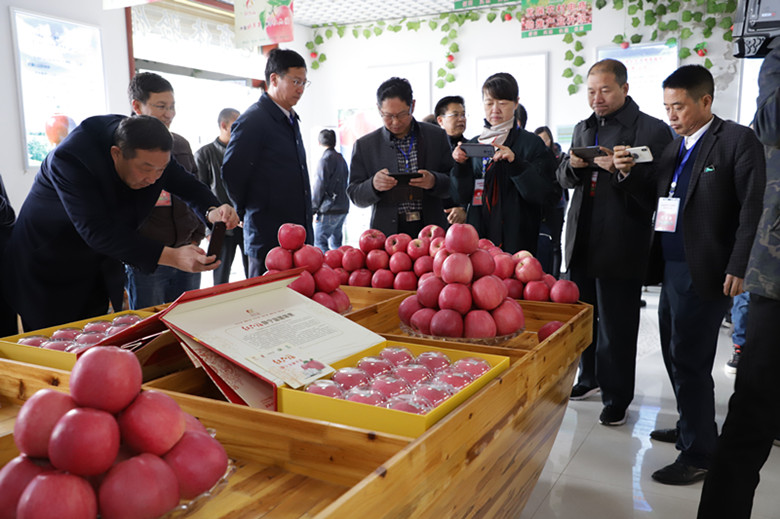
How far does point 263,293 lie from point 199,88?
6.32 metres

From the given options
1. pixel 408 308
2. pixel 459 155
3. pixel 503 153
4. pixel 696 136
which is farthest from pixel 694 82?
pixel 408 308

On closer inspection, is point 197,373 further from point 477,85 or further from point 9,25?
point 477,85

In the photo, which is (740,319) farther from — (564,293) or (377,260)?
(377,260)

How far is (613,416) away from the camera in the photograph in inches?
116

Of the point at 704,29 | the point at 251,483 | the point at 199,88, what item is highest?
the point at 704,29

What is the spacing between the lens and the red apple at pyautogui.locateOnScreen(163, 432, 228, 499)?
0.80m

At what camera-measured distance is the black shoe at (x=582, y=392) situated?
10.9 feet

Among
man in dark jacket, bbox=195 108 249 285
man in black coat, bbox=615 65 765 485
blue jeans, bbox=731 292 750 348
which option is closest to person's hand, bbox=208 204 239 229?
man in black coat, bbox=615 65 765 485

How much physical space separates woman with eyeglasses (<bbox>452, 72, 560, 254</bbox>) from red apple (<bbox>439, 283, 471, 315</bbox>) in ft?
5.09

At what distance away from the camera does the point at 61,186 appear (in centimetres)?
195

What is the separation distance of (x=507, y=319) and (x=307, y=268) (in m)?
0.67

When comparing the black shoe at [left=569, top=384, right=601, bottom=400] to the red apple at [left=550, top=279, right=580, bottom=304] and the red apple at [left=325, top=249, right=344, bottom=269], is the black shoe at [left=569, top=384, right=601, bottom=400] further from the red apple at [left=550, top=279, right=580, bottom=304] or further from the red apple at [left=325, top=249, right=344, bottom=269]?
the red apple at [left=325, top=249, right=344, bottom=269]

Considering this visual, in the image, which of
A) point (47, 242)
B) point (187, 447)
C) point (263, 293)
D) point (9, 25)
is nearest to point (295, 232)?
point (263, 293)

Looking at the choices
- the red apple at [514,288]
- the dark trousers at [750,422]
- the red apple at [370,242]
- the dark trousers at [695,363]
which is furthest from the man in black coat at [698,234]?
the red apple at [370,242]
